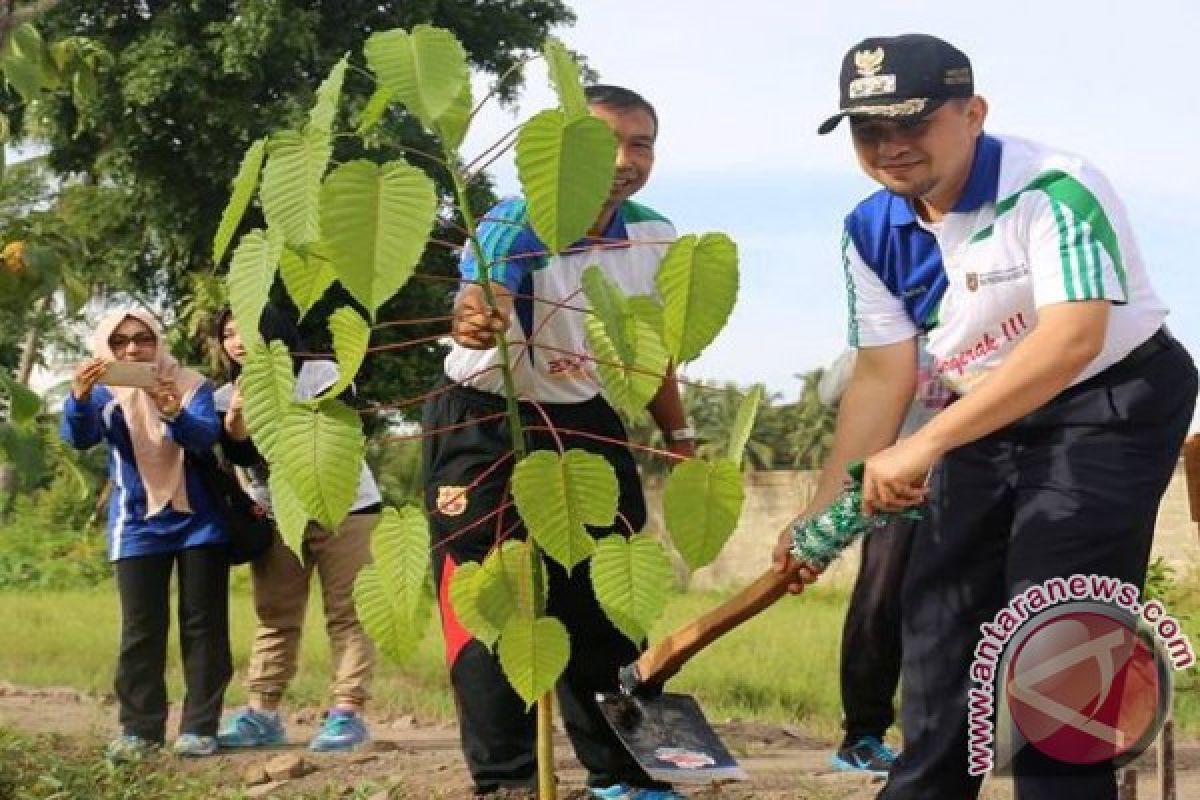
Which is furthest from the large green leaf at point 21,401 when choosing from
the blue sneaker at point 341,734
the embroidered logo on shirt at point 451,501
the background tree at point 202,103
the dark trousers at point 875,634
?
the background tree at point 202,103

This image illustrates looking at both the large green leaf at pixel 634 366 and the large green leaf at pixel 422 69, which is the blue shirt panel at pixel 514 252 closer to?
the large green leaf at pixel 634 366

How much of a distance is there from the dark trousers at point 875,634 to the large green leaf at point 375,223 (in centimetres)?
237

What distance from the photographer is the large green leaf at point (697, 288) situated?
9.35 ft

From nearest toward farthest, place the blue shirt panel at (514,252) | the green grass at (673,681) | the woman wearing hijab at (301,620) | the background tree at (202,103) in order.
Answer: the blue shirt panel at (514,252)
the woman wearing hijab at (301,620)
the green grass at (673,681)
the background tree at (202,103)

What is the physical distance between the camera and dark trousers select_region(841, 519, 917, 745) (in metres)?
4.76

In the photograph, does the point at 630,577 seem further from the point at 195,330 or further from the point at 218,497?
the point at 195,330

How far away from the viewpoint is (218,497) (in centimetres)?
581

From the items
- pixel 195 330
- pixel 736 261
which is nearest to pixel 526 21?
pixel 195 330

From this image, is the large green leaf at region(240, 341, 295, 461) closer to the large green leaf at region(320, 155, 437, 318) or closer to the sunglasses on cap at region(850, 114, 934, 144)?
the large green leaf at region(320, 155, 437, 318)

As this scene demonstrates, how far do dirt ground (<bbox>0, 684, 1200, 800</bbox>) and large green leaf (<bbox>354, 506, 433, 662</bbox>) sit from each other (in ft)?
5.90

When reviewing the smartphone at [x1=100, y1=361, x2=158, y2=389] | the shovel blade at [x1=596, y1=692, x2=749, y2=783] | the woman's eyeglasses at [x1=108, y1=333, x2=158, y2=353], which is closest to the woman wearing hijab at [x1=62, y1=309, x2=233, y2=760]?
the woman's eyeglasses at [x1=108, y1=333, x2=158, y2=353]

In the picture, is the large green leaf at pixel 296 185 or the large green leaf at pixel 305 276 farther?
the large green leaf at pixel 305 276

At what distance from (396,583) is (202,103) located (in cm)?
1792

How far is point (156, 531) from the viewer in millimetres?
5734
